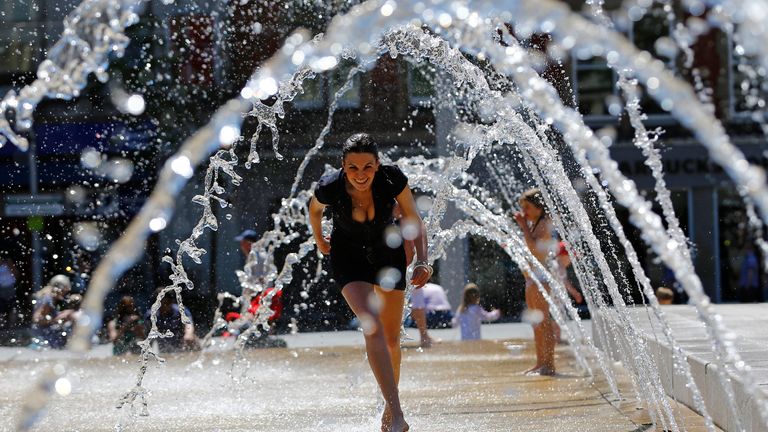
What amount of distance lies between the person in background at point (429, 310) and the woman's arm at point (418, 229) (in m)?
3.89

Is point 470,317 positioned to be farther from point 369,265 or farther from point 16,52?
point 16,52

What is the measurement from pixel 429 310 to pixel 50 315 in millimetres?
3510

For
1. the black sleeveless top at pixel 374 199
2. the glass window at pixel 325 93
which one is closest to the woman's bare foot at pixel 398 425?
the black sleeveless top at pixel 374 199

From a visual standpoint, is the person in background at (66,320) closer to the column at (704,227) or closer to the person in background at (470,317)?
the person in background at (470,317)

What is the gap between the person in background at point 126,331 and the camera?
29.7 feet

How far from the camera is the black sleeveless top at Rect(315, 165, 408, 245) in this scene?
4438 millimetres

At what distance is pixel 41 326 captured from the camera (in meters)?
9.96

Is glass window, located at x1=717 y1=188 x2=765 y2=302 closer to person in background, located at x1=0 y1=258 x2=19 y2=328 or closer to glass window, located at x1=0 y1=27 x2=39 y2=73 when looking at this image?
person in background, located at x1=0 y1=258 x2=19 y2=328

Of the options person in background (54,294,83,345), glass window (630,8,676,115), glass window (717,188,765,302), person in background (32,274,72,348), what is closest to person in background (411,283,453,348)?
person in background (54,294,83,345)

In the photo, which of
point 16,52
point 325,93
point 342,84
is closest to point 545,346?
point 342,84

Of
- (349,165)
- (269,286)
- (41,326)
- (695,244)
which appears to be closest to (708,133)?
(349,165)

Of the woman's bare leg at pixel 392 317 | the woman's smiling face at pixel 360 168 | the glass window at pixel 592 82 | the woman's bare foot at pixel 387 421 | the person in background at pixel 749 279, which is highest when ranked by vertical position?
the glass window at pixel 592 82

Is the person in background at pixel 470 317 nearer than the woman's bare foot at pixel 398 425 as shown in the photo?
No

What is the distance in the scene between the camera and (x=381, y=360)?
13.9 ft
